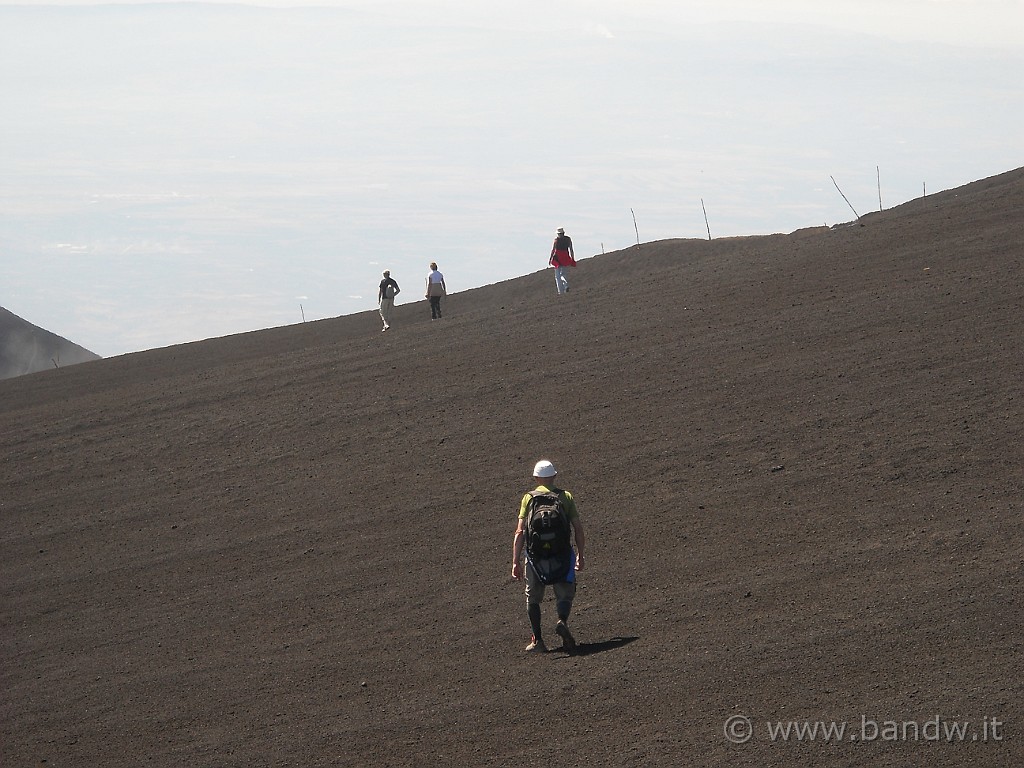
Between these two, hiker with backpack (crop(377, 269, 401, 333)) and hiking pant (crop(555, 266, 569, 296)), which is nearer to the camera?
hiking pant (crop(555, 266, 569, 296))

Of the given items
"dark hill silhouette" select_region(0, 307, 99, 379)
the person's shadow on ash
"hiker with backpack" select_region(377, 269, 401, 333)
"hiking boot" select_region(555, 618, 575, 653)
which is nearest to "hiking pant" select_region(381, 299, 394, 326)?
"hiker with backpack" select_region(377, 269, 401, 333)

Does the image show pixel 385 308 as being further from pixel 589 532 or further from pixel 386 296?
pixel 589 532

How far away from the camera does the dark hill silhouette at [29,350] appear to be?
5253 centimetres

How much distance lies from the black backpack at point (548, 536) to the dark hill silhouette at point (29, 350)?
46.2 metres

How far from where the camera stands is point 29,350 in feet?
177

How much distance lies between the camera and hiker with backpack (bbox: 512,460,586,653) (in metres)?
9.47

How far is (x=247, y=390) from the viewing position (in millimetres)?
20703

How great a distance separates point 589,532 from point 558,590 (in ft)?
10.1

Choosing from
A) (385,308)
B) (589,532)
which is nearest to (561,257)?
(385,308)

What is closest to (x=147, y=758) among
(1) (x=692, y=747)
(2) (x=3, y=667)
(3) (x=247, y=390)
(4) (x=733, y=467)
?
(2) (x=3, y=667)

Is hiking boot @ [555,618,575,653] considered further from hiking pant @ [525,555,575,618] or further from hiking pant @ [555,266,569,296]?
hiking pant @ [555,266,569,296]

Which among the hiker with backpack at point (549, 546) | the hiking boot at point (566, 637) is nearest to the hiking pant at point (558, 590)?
the hiker with backpack at point (549, 546)

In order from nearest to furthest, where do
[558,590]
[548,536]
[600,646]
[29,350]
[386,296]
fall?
[548,536]
[558,590]
[600,646]
[386,296]
[29,350]

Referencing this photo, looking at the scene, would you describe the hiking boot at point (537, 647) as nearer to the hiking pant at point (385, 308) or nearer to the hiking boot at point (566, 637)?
the hiking boot at point (566, 637)
